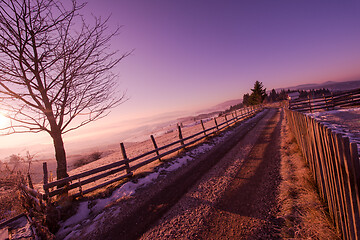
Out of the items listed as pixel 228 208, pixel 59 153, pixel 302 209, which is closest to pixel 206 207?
pixel 228 208

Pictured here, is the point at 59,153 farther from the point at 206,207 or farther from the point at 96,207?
the point at 206,207

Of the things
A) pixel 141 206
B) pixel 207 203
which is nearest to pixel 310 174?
pixel 207 203

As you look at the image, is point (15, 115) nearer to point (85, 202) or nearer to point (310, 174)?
point (85, 202)

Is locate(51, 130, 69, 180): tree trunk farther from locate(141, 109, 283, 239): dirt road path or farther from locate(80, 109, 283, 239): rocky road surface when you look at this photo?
locate(141, 109, 283, 239): dirt road path

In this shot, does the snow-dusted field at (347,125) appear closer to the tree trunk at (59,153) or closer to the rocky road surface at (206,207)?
the rocky road surface at (206,207)

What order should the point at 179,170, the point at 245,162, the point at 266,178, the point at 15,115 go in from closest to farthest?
the point at 266,178 < the point at 15,115 < the point at 245,162 < the point at 179,170

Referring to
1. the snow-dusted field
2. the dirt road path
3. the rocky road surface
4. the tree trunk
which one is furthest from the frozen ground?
the snow-dusted field

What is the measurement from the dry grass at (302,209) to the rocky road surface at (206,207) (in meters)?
0.23

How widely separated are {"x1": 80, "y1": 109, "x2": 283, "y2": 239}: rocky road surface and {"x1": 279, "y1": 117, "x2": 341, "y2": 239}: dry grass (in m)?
0.23

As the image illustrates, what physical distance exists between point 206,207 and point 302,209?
6.99 ft

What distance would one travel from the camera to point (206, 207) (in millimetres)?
3771

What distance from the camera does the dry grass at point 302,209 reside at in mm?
2477

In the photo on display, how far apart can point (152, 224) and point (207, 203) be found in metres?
1.55

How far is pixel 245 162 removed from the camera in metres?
6.13
